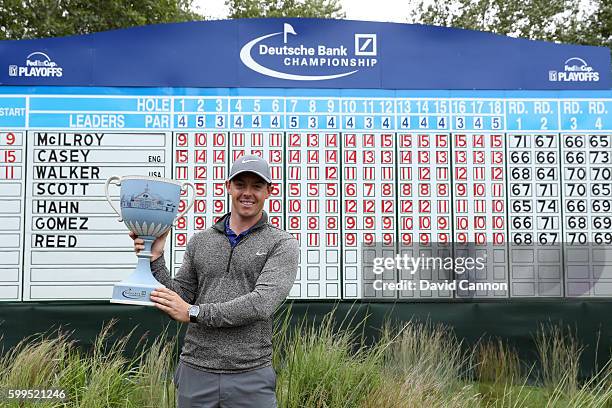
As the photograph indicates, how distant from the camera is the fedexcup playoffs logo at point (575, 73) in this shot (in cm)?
535

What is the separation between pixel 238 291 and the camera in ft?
7.85

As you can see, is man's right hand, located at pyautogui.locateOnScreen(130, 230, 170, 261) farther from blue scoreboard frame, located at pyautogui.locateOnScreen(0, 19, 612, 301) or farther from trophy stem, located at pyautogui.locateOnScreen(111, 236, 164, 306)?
blue scoreboard frame, located at pyautogui.locateOnScreen(0, 19, 612, 301)

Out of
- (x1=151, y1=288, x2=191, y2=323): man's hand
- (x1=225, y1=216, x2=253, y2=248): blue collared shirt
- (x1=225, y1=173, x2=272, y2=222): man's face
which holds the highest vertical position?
(x1=225, y1=173, x2=272, y2=222): man's face

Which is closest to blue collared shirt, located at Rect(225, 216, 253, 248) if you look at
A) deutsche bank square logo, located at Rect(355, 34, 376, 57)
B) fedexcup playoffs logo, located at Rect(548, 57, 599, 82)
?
deutsche bank square logo, located at Rect(355, 34, 376, 57)

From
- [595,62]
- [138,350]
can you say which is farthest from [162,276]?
[595,62]

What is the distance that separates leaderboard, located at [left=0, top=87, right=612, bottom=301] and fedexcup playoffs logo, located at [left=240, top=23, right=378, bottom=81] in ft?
0.66

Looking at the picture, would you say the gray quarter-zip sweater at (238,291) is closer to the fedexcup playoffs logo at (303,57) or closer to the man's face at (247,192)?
the man's face at (247,192)

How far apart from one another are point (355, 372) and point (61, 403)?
2.09 meters

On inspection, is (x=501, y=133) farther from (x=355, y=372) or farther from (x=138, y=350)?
(x=138, y=350)

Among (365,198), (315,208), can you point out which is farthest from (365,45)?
(315,208)

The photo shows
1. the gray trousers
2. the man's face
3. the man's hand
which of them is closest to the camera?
the man's hand

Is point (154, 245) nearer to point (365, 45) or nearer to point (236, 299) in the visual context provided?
point (236, 299)

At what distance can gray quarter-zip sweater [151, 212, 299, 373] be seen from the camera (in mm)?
Result: 2275

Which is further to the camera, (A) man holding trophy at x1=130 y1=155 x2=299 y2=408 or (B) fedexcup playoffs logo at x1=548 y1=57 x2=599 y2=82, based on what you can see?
(B) fedexcup playoffs logo at x1=548 y1=57 x2=599 y2=82
